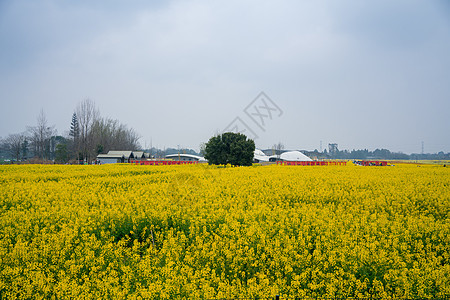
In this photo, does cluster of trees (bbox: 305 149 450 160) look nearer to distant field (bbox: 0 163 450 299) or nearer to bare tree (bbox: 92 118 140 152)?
bare tree (bbox: 92 118 140 152)

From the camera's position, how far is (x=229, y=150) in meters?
29.0

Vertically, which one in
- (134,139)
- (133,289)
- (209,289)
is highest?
(134,139)

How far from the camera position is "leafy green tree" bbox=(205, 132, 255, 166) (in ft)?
93.6

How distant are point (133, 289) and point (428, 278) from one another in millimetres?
3454

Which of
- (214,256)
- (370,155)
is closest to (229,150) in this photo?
(214,256)

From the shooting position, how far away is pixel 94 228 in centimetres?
518

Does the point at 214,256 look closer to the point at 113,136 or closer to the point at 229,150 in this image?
the point at 229,150

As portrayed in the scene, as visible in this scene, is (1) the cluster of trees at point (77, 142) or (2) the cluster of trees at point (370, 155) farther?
(2) the cluster of trees at point (370, 155)

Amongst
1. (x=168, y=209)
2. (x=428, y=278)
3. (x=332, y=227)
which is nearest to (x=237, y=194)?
(x=168, y=209)

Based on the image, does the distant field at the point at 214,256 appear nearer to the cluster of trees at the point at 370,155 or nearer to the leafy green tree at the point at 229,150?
the leafy green tree at the point at 229,150

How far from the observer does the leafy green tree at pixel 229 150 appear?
28.5 m

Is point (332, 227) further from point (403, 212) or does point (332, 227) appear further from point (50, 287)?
point (50, 287)

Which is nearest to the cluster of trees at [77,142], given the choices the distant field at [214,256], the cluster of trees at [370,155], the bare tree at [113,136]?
the bare tree at [113,136]

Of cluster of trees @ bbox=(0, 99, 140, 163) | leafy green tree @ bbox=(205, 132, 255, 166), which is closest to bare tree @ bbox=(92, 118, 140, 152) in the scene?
cluster of trees @ bbox=(0, 99, 140, 163)
